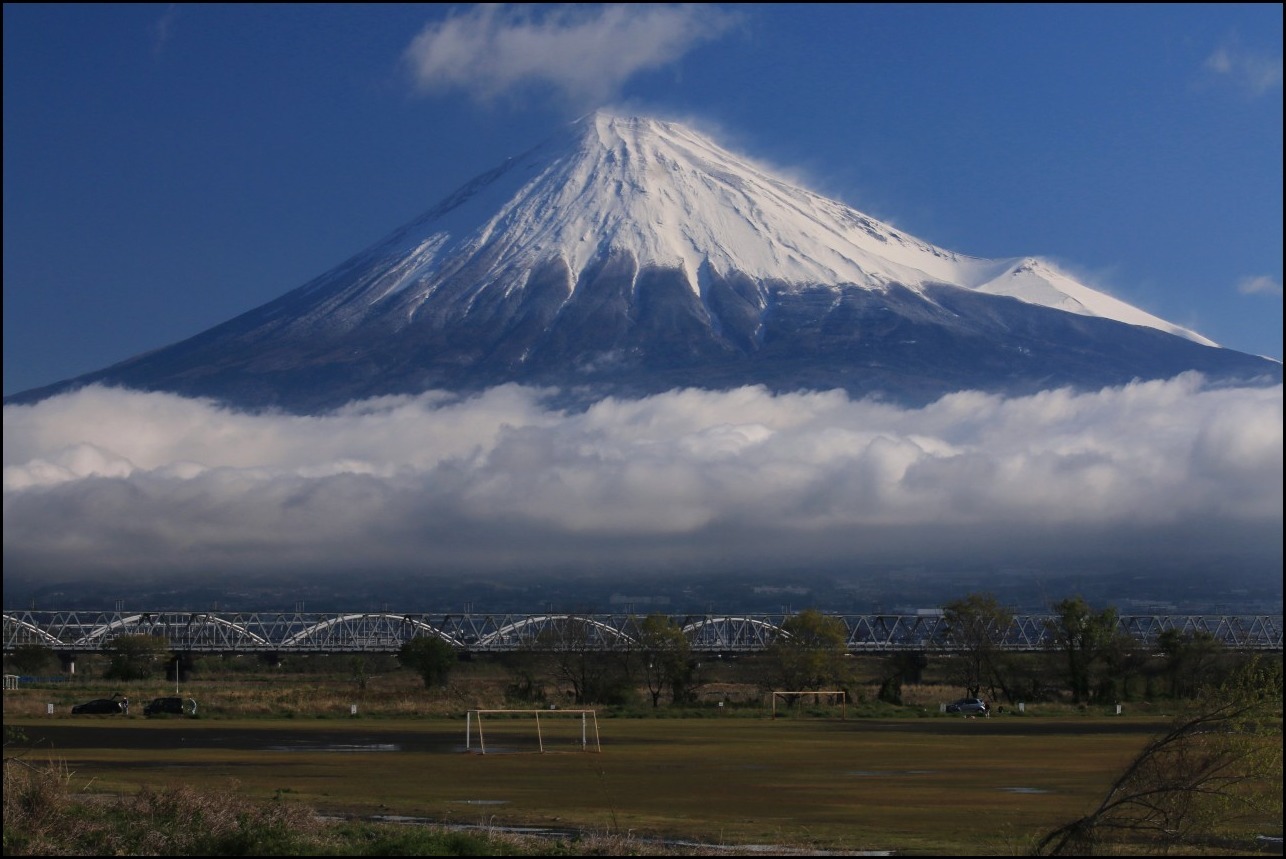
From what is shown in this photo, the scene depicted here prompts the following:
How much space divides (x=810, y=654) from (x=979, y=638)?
12.2 metres

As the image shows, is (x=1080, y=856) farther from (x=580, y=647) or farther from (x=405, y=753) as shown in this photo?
(x=580, y=647)

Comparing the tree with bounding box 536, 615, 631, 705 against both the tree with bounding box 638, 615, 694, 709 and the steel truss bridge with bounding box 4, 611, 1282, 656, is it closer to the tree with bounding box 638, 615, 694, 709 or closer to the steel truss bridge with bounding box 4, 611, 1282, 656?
the steel truss bridge with bounding box 4, 611, 1282, 656

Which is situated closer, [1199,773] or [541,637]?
[1199,773]

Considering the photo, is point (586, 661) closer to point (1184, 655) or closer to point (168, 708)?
point (168, 708)

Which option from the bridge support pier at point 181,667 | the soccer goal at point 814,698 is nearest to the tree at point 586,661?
the soccer goal at point 814,698

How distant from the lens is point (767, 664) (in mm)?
115688

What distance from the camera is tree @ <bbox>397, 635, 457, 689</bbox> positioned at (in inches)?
4264

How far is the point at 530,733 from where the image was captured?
67375mm

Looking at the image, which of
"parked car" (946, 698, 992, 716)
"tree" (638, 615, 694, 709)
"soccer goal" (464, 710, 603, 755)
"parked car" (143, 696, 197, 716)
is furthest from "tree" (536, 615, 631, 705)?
"parked car" (143, 696, 197, 716)

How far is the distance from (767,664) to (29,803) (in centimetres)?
9334

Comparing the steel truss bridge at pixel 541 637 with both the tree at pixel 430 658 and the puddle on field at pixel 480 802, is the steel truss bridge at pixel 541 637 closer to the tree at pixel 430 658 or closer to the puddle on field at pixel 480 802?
the tree at pixel 430 658

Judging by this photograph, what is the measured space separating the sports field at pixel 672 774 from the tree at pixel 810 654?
31.6 m

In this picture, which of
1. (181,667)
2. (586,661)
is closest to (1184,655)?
(586,661)

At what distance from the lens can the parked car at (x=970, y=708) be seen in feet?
290
